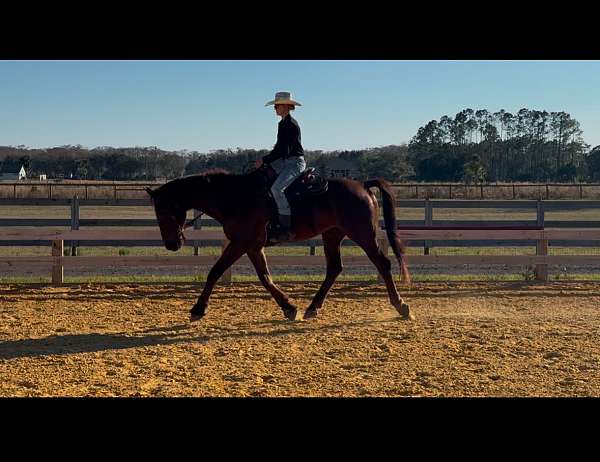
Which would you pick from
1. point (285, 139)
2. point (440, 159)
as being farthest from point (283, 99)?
point (440, 159)

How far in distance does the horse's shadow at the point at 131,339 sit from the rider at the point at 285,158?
116cm

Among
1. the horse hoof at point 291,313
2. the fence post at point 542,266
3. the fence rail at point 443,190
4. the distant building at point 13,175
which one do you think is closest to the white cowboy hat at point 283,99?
the horse hoof at point 291,313

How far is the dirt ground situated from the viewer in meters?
4.80

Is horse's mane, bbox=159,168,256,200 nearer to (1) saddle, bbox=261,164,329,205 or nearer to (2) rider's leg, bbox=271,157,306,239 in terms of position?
(1) saddle, bbox=261,164,329,205

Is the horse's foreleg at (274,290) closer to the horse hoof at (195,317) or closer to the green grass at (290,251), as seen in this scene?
the horse hoof at (195,317)

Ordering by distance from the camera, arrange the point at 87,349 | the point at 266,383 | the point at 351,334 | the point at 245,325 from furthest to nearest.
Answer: the point at 245,325
the point at 351,334
the point at 87,349
the point at 266,383

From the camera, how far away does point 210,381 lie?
16.0 feet

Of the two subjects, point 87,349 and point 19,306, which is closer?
point 87,349

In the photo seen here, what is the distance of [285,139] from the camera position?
23.6ft

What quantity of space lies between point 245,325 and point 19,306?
11.1ft

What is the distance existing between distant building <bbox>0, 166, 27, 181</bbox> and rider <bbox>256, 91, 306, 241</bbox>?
6101 cm

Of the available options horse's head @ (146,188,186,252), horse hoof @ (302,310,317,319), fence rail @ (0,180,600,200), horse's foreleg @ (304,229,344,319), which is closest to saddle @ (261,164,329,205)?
horse's foreleg @ (304,229,344,319)
